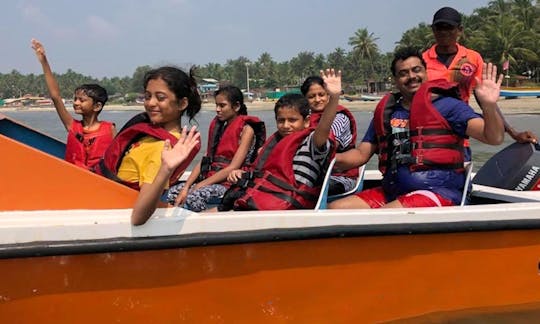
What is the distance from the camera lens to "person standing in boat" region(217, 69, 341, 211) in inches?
125

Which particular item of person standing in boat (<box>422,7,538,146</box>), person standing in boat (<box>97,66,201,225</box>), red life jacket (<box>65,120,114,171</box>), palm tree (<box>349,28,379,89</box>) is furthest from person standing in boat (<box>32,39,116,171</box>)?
palm tree (<box>349,28,379,89</box>)

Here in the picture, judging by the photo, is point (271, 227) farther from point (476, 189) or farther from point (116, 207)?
point (476, 189)

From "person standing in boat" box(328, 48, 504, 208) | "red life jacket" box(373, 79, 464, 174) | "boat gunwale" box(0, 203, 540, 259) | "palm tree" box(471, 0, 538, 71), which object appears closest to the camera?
"boat gunwale" box(0, 203, 540, 259)

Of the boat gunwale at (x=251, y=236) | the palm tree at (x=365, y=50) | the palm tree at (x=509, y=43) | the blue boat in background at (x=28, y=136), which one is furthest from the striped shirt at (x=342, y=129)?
the palm tree at (x=365, y=50)

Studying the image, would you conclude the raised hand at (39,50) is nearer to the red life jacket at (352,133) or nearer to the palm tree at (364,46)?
the red life jacket at (352,133)

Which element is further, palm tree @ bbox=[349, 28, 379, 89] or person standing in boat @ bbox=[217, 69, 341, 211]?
palm tree @ bbox=[349, 28, 379, 89]

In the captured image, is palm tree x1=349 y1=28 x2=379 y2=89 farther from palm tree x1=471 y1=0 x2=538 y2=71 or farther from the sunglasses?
the sunglasses

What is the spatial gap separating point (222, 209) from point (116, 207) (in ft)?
3.00

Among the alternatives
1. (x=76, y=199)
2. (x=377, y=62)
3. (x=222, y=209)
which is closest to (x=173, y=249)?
(x=76, y=199)

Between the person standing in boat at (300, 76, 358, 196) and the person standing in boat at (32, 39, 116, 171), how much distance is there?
1.55m

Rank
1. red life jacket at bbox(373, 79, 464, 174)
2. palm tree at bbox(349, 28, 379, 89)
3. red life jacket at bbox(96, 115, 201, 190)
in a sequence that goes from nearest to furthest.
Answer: red life jacket at bbox(96, 115, 201, 190), red life jacket at bbox(373, 79, 464, 174), palm tree at bbox(349, 28, 379, 89)

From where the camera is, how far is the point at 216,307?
2.86m

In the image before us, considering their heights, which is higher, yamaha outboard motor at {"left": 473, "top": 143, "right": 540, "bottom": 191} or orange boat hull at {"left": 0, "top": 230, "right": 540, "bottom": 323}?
yamaha outboard motor at {"left": 473, "top": 143, "right": 540, "bottom": 191}

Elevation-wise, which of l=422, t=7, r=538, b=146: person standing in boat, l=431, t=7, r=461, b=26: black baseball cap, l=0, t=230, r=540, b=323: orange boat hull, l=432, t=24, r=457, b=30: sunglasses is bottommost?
l=0, t=230, r=540, b=323: orange boat hull
